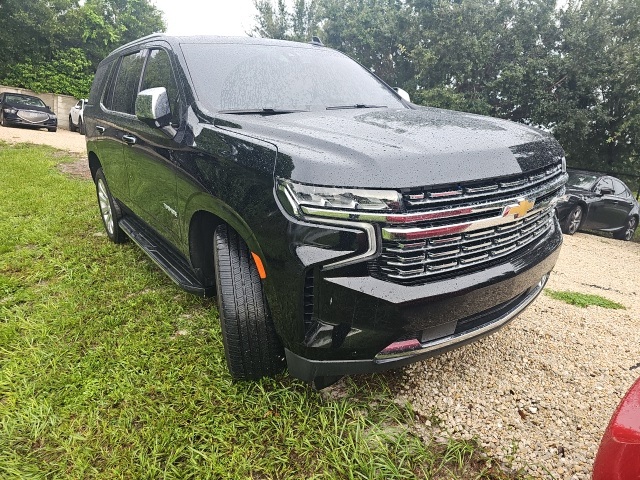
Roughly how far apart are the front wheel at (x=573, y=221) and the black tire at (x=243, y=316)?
785 cm

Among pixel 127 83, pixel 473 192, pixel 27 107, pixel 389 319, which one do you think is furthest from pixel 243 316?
pixel 27 107

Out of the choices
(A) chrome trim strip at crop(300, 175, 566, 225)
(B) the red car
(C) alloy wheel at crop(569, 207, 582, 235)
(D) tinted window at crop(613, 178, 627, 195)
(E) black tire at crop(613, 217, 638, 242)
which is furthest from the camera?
(E) black tire at crop(613, 217, 638, 242)

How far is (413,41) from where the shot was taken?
19469 mm

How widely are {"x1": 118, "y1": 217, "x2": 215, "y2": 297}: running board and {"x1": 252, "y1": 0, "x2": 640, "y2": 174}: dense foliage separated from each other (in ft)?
48.4

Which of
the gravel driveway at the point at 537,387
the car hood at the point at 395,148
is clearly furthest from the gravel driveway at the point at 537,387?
the car hood at the point at 395,148

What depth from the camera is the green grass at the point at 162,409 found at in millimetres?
1871

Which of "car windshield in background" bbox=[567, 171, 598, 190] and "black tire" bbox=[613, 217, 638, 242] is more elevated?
"car windshield in background" bbox=[567, 171, 598, 190]

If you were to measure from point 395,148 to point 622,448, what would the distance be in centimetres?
119

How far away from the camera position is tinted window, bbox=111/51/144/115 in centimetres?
338

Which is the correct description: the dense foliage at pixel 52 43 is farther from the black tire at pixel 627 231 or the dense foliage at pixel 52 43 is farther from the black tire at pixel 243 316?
the black tire at pixel 243 316

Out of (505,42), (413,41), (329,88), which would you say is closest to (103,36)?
(413,41)

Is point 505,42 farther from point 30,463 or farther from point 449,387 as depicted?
point 30,463

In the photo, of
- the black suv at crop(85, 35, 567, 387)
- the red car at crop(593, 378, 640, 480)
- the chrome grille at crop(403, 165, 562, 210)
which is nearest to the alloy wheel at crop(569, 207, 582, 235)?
the black suv at crop(85, 35, 567, 387)

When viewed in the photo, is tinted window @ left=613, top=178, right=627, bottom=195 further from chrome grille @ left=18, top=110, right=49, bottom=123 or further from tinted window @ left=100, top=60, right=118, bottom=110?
chrome grille @ left=18, top=110, right=49, bottom=123
